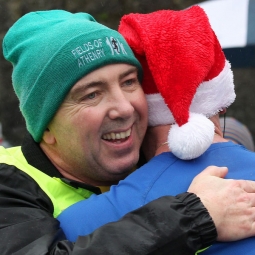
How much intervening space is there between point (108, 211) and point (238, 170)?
458 millimetres

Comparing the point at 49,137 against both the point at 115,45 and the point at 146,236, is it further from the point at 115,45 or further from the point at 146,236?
the point at 146,236

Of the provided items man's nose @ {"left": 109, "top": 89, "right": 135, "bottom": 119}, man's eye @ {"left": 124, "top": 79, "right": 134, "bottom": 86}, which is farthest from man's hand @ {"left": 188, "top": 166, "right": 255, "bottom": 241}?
man's eye @ {"left": 124, "top": 79, "right": 134, "bottom": 86}

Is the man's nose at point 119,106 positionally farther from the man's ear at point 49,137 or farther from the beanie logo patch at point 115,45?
the man's ear at point 49,137

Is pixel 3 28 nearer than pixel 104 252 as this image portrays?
No

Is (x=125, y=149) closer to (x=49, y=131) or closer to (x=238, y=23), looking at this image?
(x=49, y=131)

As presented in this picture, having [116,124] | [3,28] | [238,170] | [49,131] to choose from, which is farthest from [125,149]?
[3,28]

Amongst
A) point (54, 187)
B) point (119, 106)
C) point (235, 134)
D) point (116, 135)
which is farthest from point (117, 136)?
point (235, 134)

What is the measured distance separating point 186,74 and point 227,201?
48 centimetres

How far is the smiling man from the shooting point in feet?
5.73

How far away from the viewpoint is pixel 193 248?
160cm

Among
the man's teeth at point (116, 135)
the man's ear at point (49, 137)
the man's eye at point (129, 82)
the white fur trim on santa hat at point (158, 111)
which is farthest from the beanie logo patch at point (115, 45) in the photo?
the man's ear at point (49, 137)

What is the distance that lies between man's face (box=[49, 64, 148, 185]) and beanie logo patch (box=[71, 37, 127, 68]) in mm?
52

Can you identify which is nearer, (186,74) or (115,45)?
(186,74)

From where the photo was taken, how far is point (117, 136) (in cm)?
211
